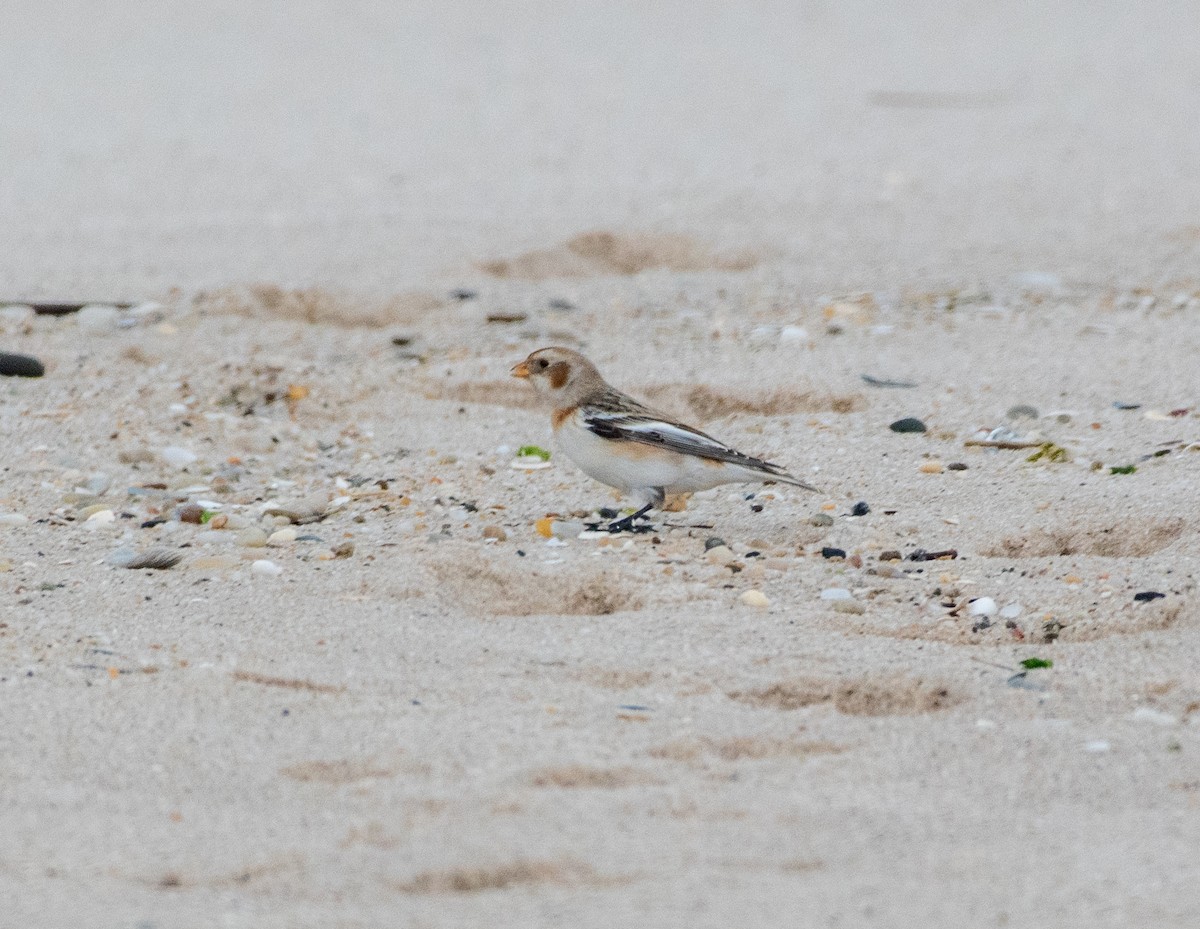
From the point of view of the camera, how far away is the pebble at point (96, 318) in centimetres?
752

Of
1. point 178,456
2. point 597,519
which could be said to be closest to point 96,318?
point 178,456

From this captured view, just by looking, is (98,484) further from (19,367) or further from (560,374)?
(560,374)

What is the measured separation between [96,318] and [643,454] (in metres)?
3.17

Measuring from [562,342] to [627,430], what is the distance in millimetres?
2232

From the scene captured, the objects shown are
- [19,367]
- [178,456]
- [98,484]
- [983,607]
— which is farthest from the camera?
[19,367]

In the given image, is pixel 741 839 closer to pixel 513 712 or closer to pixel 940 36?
pixel 513 712

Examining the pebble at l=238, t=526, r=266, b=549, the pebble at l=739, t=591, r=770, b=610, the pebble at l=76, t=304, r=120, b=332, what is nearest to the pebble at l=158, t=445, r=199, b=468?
the pebble at l=238, t=526, r=266, b=549

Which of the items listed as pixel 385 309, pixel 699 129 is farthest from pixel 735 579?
pixel 699 129

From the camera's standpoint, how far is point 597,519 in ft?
18.1

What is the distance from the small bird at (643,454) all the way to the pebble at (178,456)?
1.31 meters

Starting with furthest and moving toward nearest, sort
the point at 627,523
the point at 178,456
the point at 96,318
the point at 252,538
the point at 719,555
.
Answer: the point at 96,318
the point at 178,456
the point at 627,523
the point at 252,538
the point at 719,555

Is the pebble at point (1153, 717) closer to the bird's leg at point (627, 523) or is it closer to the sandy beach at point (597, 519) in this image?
the sandy beach at point (597, 519)

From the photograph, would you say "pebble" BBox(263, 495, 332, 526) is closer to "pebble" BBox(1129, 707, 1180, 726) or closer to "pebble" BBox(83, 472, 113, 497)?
"pebble" BBox(83, 472, 113, 497)

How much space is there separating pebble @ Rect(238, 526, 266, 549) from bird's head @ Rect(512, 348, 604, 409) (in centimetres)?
95
